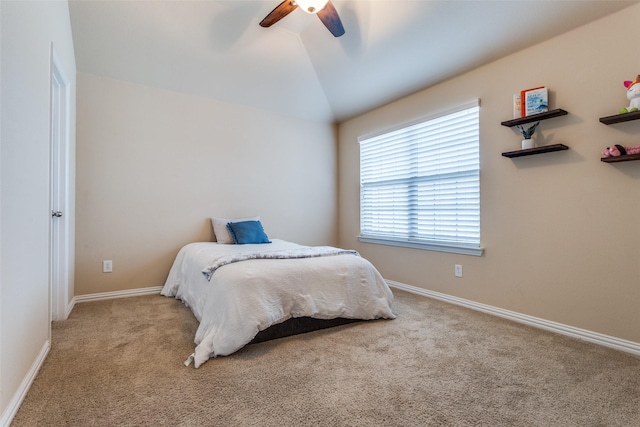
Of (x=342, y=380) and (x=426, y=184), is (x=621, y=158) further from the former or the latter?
(x=342, y=380)

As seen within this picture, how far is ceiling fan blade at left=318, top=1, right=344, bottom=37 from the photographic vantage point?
2.39 metres

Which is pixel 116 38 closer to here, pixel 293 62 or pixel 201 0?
pixel 201 0

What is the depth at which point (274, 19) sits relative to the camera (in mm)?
2613

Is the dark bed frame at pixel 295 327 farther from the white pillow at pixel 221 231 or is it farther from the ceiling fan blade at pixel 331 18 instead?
the ceiling fan blade at pixel 331 18

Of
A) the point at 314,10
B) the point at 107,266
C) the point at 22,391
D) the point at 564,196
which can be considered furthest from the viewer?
the point at 107,266

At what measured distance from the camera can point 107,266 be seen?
324 cm

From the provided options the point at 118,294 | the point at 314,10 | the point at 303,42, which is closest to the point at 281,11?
the point at 314,10

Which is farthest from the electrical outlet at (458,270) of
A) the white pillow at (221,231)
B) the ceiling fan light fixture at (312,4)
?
the ceiling fan light fixture at (312,4)

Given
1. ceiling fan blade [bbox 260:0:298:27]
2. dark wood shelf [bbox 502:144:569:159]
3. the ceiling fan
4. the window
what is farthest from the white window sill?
ceiling fan blade [bbox 260:0:298:27]

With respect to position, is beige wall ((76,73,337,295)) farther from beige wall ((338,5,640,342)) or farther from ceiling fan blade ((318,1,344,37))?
beige wall ((338,5,640,342))

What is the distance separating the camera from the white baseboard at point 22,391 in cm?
129

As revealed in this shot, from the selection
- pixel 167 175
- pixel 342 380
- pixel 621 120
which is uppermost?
pixel 621 120

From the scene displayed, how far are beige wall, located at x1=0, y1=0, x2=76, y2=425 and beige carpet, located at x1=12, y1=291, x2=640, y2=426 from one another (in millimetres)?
210

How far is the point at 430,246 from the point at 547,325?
47.4 inches
